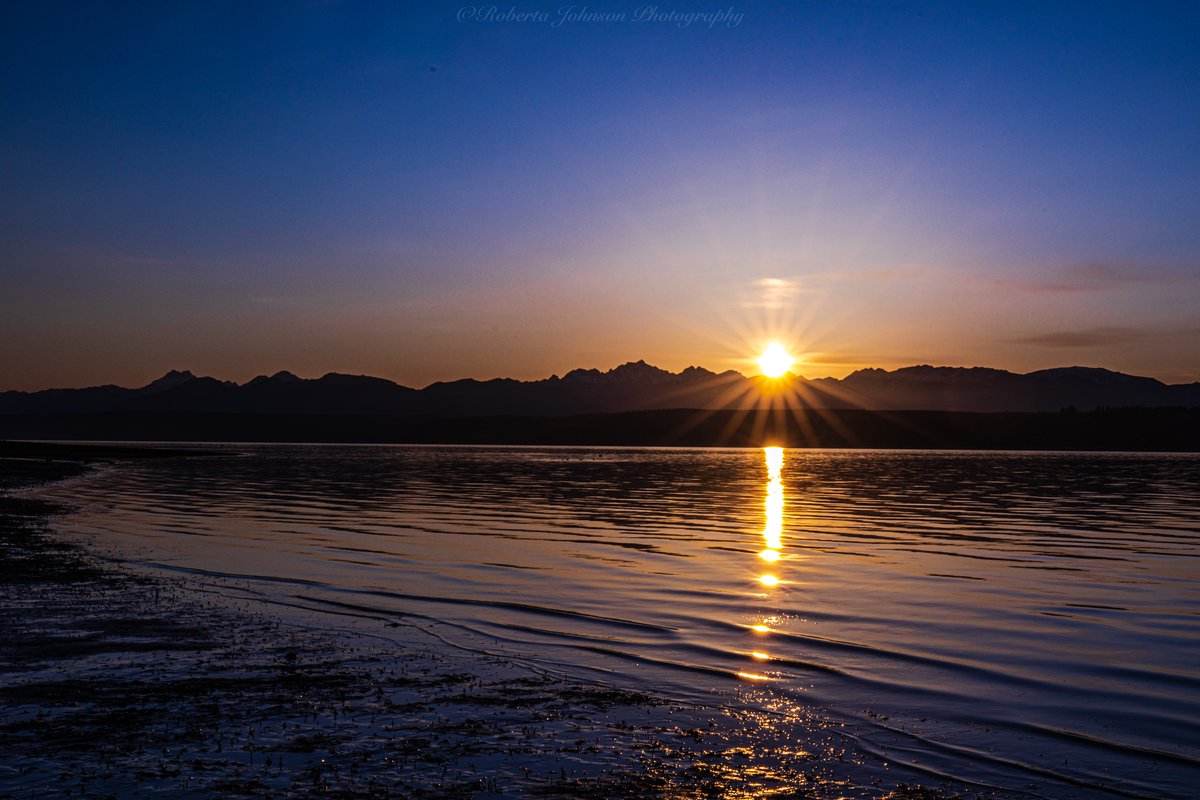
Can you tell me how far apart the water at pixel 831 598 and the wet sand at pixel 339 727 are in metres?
1.53

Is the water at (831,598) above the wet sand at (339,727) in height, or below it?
below

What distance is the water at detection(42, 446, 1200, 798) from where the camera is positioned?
47.7ft

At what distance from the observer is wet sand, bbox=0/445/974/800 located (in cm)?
1124

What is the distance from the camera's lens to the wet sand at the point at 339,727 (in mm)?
11242

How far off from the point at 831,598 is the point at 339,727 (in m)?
16.3

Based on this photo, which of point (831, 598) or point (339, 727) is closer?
point (339, 727)

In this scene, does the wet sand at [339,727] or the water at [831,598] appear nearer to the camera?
the wet sand at [339,727]

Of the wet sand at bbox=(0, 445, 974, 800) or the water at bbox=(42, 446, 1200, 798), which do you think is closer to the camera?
the wet sand at bbox=(0, 445, 974, 800)

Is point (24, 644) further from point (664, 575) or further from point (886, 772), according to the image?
point (664, 575)

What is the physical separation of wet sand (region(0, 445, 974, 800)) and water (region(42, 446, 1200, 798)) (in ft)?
5.01

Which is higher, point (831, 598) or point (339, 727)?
point (339, 727)

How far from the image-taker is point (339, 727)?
13.4 metres

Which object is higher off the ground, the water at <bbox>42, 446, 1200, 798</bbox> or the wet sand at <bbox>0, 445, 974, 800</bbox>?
the wet sand at <bbox>0, 445, 974, 800</bbox>

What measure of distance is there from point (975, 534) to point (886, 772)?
34.1m
